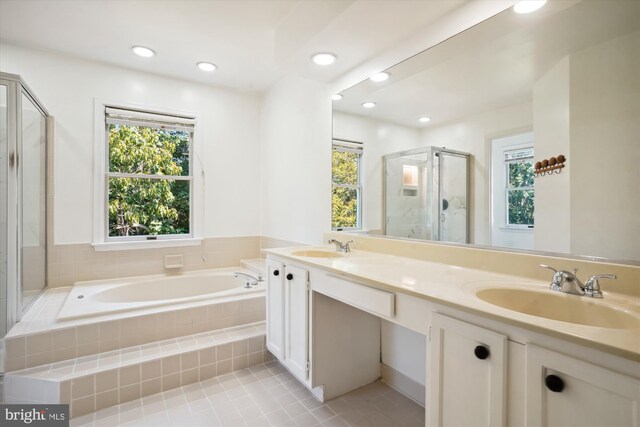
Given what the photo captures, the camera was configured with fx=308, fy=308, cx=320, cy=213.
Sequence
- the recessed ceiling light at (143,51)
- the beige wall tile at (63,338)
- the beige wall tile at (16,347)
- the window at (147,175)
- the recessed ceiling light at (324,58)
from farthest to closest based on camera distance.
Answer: the window at (147,175), the recessed ceiling light at (143,51), the recessed ceiling light at (324,58), the beige wall tile at (63,338), the beige wall tile at (16,347)

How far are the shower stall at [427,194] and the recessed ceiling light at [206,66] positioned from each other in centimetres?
191

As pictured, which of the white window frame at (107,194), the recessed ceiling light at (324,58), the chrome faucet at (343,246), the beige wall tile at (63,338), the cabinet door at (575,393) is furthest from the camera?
the white window frame at (107,194)

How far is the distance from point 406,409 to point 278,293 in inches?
40.6

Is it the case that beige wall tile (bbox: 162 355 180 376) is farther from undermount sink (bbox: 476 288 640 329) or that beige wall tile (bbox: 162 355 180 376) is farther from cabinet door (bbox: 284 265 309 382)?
undermount sink (bbox: 476 288 640 329)

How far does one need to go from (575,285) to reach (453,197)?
2.43 feet

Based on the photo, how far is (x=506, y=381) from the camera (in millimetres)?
885

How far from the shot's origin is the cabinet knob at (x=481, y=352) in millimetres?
921

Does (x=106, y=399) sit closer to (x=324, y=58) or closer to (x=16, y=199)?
(x=16, y=199)

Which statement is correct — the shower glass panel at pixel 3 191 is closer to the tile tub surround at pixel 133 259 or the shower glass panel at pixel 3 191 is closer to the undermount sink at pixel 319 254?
the tile tub surround at pixel 133 259

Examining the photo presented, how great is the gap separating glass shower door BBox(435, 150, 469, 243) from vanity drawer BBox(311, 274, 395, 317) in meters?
0.63

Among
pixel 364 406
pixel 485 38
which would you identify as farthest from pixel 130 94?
pixel 364 406

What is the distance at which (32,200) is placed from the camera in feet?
7.75

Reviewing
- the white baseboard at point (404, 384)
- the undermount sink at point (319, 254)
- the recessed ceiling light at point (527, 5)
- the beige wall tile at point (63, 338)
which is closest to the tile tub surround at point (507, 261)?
the undermount sink at point (319, 254)

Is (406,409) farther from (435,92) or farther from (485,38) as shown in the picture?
(485,38)
